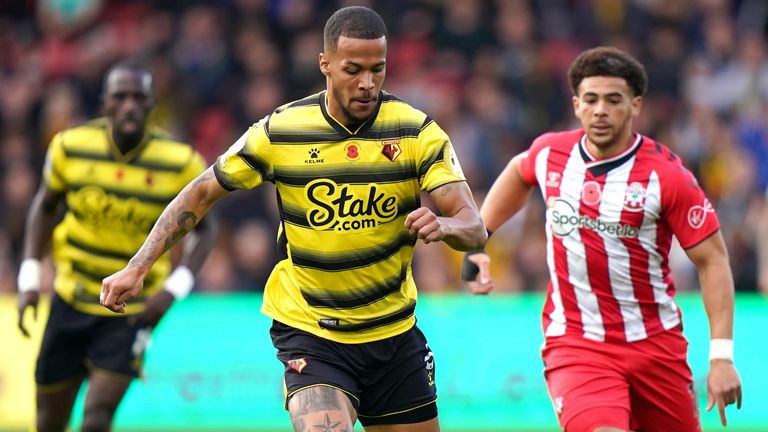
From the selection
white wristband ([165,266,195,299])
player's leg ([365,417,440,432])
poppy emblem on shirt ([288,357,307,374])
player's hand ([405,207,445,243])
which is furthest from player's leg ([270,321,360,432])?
white wristband ([165,266,195,299])

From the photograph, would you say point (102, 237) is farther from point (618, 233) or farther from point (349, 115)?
point (618, 233)

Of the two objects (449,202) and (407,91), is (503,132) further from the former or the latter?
(449,202)

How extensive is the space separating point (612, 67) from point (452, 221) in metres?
1.72

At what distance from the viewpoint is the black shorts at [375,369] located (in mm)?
6309

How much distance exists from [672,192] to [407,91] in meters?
8.86

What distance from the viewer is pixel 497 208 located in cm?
750

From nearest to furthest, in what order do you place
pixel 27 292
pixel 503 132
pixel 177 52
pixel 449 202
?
pixel 449 202
pixel 27 292
pixel 503 132
pixel 177 52

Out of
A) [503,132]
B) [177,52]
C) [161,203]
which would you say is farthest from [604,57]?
[177,52]

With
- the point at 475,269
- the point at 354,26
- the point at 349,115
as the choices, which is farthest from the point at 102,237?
the point at 354,26

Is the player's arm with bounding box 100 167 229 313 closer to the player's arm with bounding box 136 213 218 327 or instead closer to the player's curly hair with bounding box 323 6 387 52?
the player's curly hair with bounding box 323 6 387 52

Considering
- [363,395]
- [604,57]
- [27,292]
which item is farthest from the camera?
[27,292]

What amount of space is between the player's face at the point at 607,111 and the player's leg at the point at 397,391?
1515 mm

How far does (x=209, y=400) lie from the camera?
12.0 metres

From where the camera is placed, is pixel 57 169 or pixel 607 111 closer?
pixel 607 111
